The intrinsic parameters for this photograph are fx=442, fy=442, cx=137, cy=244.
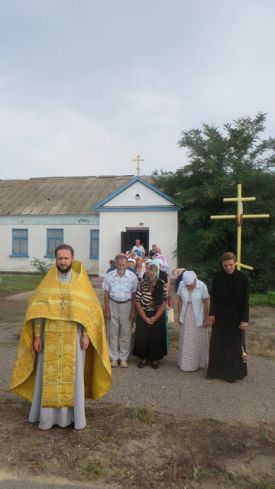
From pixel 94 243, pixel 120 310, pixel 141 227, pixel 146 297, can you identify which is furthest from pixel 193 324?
pixel 94 243

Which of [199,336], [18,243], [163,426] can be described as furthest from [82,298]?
[18,243]

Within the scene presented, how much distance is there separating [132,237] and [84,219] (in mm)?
3482

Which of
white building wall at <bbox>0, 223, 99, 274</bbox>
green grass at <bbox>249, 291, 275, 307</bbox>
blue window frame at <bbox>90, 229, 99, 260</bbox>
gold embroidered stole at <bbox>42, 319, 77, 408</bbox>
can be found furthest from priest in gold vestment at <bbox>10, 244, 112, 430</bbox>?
blue window frame at <bbox>90, 229, 99, 260</bbox>

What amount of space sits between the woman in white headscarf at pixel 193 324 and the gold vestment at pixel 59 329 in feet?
7.48

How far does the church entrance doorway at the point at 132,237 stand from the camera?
18.1 metres

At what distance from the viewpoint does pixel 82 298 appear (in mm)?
4055

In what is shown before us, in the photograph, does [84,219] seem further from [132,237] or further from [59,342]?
[59,342]

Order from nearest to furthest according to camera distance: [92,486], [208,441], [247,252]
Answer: [92,486], [208,441], [247,252]

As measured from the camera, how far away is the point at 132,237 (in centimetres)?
1880

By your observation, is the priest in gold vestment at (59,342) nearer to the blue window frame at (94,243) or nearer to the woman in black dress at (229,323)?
the woman in black dress at (229,323)

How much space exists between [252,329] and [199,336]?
3.26m

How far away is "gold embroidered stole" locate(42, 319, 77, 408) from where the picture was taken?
396 centimetres

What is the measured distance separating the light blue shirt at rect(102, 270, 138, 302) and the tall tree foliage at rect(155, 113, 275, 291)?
8444 mm

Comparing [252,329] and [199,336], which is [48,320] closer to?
[199,336]
